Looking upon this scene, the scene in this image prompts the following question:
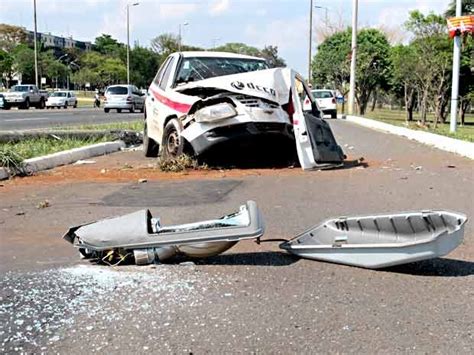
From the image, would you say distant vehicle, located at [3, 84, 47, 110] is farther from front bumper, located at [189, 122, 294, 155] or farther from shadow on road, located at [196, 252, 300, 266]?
shadow on road, located at [196, 252, 300, 266]

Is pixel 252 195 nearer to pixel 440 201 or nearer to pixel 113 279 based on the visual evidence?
pixel 440 201

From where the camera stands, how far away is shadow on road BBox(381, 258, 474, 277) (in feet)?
16.2

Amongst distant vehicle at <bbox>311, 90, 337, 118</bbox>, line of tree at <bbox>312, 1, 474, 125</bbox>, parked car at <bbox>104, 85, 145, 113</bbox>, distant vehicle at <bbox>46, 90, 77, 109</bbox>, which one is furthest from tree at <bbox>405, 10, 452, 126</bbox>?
distant vehicle at <bbox>46, 90, 77, 109</bbox>

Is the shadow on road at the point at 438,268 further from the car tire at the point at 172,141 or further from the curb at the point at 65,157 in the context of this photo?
the curb at the point at 65,157

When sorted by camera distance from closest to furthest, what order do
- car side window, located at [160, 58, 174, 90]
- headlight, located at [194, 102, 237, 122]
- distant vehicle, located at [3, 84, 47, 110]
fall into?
headlight, located at [194, 102, 237, 122] → car side window, located at [160, 58, 174, 90] → distant vehicle, located at [3, 84, 47, 110]

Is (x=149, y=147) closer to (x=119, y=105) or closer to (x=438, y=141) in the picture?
(x=438, y=141)

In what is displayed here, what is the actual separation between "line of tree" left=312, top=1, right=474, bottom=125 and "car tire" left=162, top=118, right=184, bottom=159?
2090 cm

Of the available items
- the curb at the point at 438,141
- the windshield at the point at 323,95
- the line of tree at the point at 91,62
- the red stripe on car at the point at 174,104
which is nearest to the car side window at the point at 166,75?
the red stripe on car at the point at 174,104

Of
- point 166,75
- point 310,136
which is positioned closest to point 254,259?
point 310,136

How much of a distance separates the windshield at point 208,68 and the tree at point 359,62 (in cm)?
4118

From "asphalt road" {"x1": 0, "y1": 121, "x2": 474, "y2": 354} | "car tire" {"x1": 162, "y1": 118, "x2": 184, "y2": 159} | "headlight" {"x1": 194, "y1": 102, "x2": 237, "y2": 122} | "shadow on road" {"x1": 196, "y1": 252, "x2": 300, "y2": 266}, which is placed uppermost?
"headlight" {"x1": 194, "y1": 102, "x2": 237, "y2": 122}

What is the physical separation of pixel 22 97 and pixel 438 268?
154 ft

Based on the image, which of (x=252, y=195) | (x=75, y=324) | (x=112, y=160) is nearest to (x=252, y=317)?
(x=75, y=324)

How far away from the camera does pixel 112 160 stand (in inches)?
508
